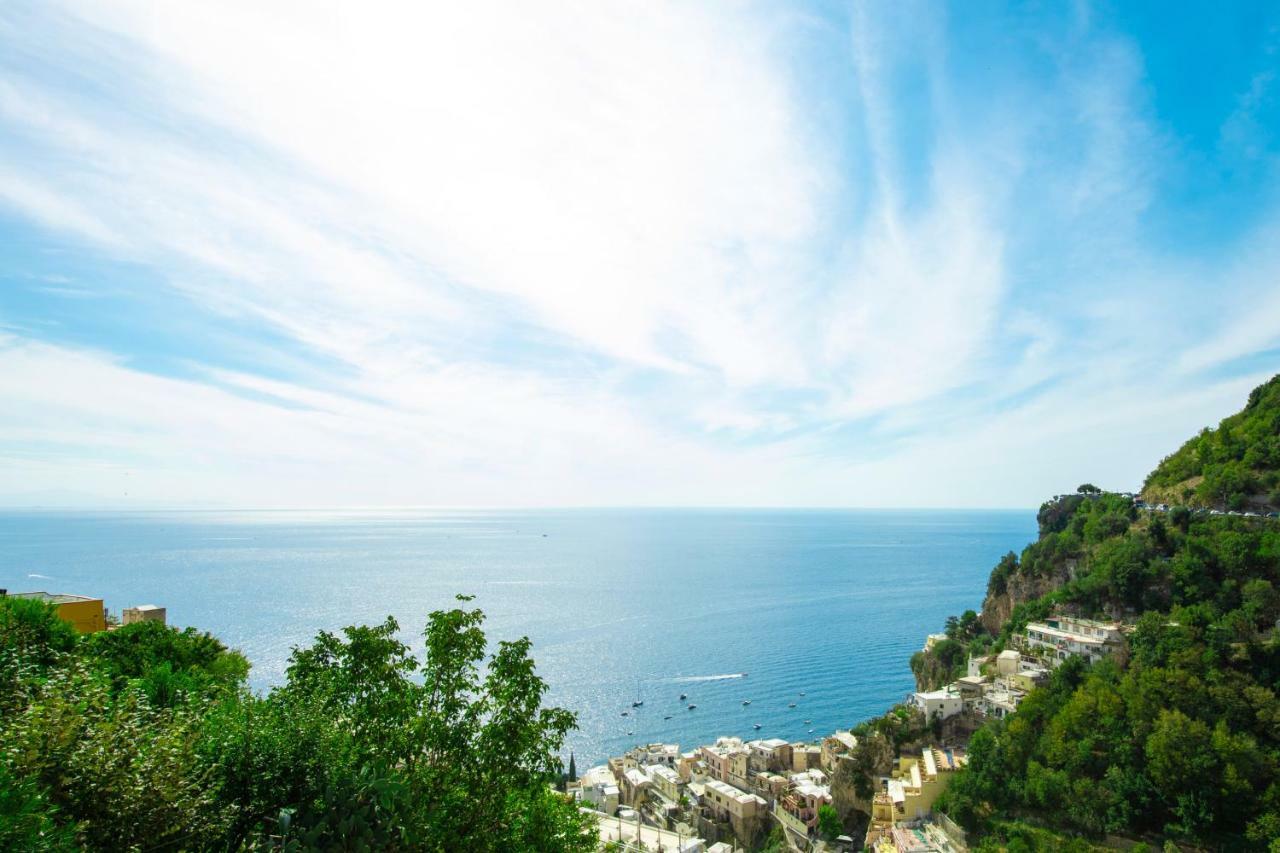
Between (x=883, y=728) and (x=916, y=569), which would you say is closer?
(x=883, y=728)

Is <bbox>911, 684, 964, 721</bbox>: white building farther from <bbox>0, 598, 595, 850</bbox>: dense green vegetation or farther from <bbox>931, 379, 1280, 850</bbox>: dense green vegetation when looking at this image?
<bbox>0, 598, 595, 850</bbox>: dense green vegetation

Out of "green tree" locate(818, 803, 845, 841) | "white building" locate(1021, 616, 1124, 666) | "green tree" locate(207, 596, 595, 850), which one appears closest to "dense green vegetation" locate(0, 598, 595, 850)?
"green tree" locate(207, 596, 595, 850)

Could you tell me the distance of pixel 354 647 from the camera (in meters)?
9.92

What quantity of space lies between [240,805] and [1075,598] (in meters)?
46.5

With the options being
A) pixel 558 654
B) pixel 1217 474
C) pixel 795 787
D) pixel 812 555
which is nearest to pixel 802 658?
pixel 558 654

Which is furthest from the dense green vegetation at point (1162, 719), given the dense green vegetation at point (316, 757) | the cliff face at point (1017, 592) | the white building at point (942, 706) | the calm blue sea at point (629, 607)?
the dense green vegetation at point (316, 757)

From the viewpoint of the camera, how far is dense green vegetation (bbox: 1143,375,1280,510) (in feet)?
128

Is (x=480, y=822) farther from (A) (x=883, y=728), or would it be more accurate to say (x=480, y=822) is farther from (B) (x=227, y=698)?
(A) (x=883, y=728)

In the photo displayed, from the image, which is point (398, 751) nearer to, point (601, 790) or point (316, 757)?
point (316, 757)

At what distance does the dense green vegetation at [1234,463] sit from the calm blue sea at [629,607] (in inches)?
1118

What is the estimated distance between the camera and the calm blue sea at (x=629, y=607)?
186ft

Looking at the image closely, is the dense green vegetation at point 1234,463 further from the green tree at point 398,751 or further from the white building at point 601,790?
the green tree at point 398,751

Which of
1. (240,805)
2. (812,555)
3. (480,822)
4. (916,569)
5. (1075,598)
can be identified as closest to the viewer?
(240,805)

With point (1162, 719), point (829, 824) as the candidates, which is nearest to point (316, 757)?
point (1162, 719)
